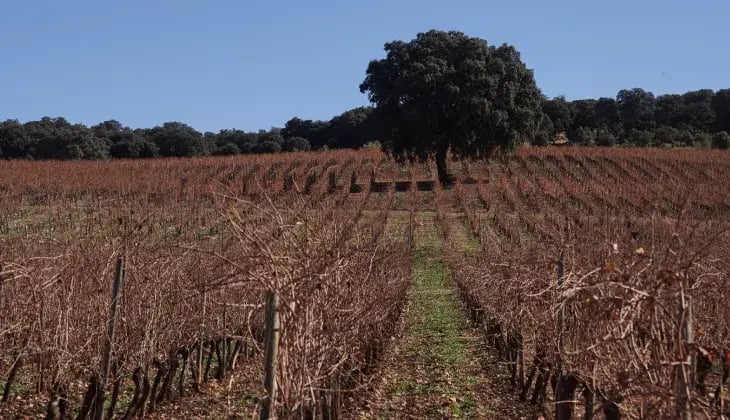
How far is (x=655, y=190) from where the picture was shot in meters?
35.4

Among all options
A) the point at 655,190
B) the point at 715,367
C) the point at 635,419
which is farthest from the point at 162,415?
the point at 655,190

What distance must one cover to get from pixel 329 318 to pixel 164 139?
63.3 metres

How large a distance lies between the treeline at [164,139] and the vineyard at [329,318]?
36709 mm

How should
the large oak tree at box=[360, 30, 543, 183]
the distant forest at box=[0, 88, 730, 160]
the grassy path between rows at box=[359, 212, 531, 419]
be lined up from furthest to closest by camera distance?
the distant forest at box=[0, 88, 730, 160]
the large oak tree at box=[360, 30, 543, 183]
the grassy path between rows at box=[359, 212, 531, 419]

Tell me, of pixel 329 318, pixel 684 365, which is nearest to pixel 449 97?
pixel 329 318

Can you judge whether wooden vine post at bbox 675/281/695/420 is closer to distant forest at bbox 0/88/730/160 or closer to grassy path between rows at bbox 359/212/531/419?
grassy path between rows at bbox 359/212/531/419

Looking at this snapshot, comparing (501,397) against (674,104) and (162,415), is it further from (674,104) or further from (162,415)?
(674,104)

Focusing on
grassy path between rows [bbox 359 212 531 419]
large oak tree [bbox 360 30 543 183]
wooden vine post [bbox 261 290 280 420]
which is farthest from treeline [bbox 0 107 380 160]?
wooden vine post [bbox 261 290 280 420]

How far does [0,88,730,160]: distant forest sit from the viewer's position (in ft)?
196

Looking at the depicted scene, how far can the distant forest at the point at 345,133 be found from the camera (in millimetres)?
59844

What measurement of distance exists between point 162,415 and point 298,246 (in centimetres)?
502

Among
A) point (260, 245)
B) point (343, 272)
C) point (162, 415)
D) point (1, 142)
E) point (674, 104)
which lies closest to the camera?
point (260, 245)

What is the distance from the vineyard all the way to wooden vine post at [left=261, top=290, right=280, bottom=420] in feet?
0.04

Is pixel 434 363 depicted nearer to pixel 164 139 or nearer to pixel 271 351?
pixel 271 351
